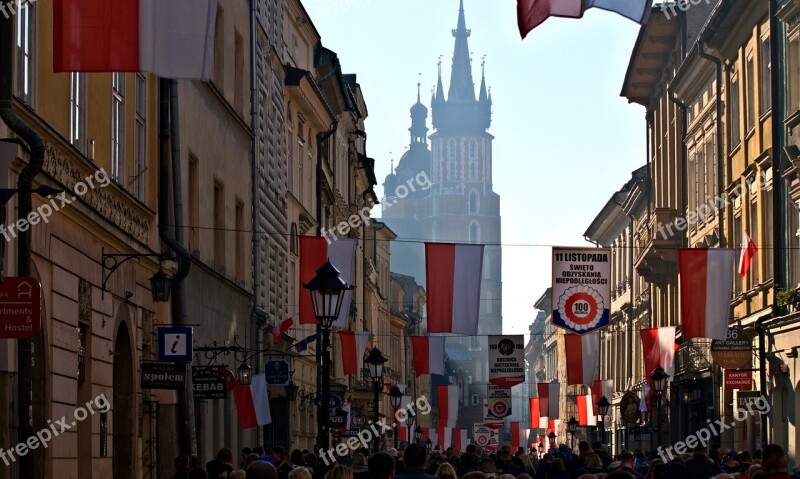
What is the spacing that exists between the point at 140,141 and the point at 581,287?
1138 centimetres

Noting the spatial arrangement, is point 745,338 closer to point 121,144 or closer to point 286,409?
point 286,409

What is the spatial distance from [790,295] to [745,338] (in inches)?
144

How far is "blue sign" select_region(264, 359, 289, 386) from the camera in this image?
34.5m

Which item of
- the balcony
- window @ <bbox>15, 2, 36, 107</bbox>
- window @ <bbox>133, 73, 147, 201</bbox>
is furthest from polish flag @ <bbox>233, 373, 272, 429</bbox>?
the balcony

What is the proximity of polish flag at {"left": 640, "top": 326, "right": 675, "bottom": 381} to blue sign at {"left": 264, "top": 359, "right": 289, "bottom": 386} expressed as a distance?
897 centimetres

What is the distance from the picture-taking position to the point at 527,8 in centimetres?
1479

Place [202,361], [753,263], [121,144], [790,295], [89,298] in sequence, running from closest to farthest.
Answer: [89,298], [121,144], [202,361], [790,295], [753,263]

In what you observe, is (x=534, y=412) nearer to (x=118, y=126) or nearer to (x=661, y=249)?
(x=661, y=249)

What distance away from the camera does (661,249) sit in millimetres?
51656

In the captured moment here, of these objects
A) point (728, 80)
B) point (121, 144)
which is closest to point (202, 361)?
point (121, 144)

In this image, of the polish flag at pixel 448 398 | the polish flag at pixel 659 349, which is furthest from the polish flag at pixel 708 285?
the polish flag at pixel 448 398

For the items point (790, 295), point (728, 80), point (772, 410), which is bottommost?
point (772, 410)

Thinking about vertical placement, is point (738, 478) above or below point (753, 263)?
below

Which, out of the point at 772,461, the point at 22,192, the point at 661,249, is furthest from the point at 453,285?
the point at 661,249
